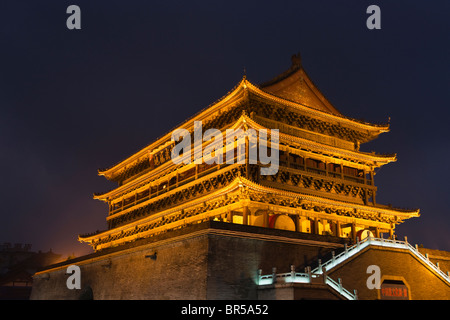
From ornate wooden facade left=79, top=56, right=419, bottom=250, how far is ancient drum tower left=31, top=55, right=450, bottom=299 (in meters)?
0.08

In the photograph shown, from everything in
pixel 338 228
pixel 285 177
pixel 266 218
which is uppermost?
→ pixel 285 177

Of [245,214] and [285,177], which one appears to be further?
[285,177]

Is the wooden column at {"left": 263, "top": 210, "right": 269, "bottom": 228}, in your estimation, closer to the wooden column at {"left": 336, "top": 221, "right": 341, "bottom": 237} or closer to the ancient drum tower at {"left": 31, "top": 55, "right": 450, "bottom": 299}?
the ancient drum tower at {"left": 31, "top": 55, "right": 450, "bottom": 299}

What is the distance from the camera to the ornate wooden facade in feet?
78.7

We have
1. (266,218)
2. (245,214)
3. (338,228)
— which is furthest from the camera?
(338,228)

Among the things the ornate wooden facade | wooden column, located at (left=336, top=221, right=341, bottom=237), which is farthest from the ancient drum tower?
wooden column, located at (left=336, top=221, right=341, bottom=237)

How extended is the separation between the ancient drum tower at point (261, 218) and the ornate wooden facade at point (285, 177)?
0.08 metres

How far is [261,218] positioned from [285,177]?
107 inches

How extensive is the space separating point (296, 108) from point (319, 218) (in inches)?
273

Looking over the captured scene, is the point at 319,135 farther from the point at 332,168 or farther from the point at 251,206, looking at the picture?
the point at 251,206

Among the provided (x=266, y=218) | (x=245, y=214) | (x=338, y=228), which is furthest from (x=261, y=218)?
(x=338, y=228)

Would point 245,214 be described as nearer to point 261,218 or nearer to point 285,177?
point 261,218

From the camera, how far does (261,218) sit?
24.8 meters
